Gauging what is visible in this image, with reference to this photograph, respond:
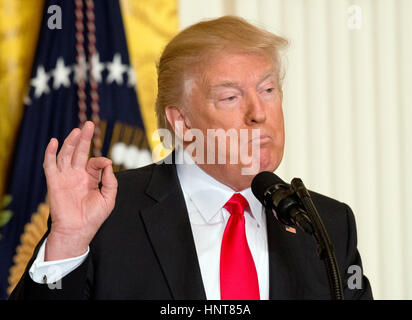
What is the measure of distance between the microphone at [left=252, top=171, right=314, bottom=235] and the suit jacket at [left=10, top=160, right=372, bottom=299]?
0.34 m

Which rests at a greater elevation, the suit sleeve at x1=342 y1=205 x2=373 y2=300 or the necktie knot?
the necktie knot

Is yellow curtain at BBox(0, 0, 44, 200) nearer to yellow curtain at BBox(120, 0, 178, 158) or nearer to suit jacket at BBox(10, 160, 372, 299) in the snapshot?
yellow curtain at BBox(120, 0, 178, 158)

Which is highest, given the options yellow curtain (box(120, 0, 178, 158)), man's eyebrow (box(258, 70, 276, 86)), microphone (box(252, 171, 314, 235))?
yellow curtain (box(120, 0, 178, 158))

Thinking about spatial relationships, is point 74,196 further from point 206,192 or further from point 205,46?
point 205,46

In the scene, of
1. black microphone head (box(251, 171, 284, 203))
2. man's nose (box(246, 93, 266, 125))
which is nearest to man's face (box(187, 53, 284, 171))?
man's nose (box(246, 93, 266, 125))

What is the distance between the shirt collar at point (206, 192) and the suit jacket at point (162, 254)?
29 millimetres

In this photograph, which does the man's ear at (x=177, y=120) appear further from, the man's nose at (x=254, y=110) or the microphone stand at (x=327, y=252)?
the microphone stand at (x=327, y=252)

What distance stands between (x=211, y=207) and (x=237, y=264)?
0.53ft

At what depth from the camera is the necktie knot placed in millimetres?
1559
